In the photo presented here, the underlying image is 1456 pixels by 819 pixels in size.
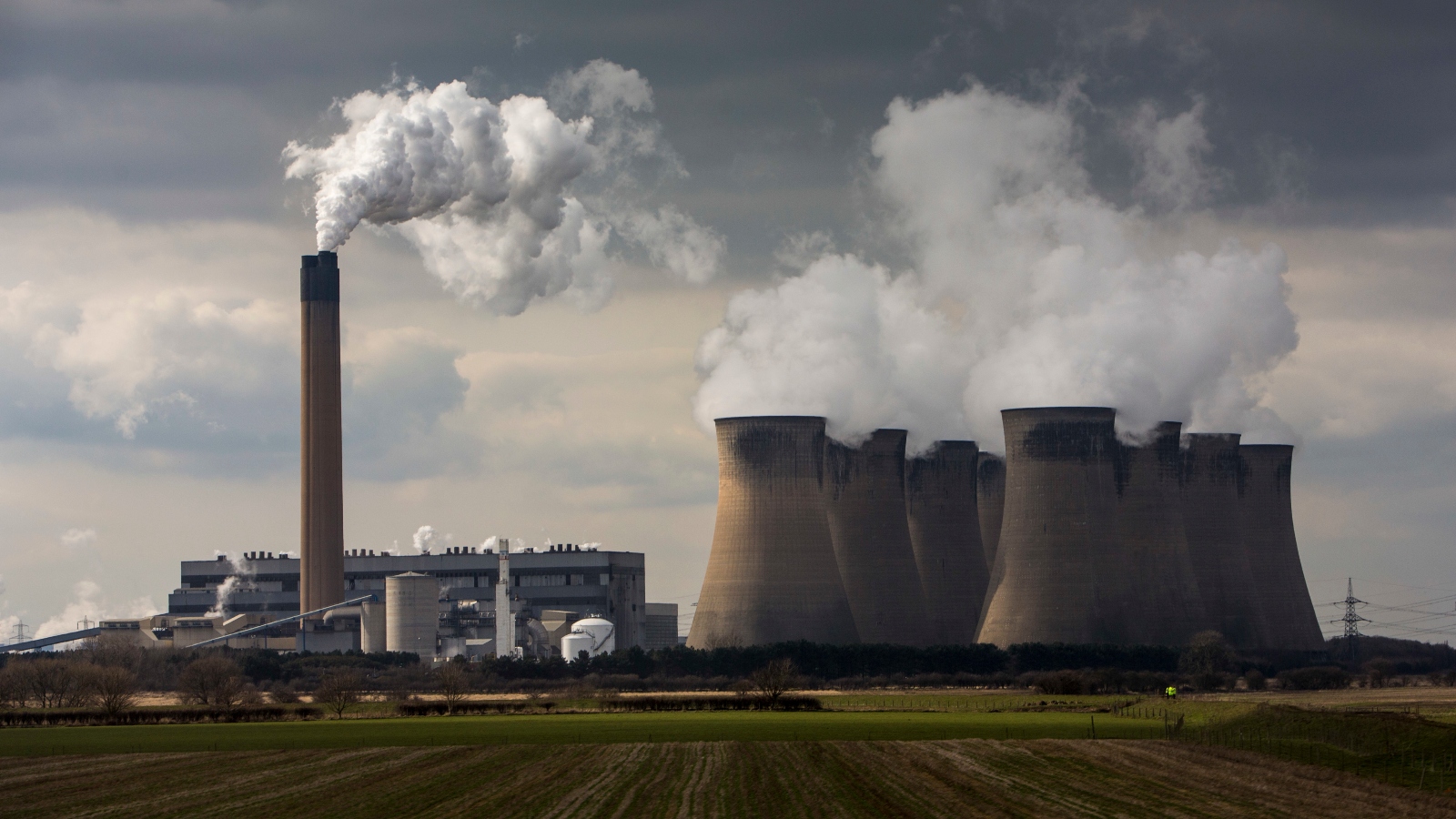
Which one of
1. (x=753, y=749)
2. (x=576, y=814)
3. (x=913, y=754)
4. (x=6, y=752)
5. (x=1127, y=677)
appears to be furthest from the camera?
(x=1127, y=677)

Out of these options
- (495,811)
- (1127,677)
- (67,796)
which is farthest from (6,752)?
(1127,677)

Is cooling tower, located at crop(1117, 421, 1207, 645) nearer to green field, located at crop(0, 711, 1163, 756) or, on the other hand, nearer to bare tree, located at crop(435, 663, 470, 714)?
green field, located at crop(0, 711, 1163, 756)

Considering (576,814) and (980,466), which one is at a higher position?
(980,466)

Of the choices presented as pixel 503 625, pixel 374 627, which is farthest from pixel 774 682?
pixel 374 627


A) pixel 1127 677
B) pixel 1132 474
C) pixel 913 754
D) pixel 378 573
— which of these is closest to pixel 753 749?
pixel 913 754

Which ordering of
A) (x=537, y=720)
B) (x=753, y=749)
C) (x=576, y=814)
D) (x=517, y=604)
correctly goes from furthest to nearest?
(x=517, y=604) < (x=537, y=720) < (x=753, y=749) < (x=576, y=814)

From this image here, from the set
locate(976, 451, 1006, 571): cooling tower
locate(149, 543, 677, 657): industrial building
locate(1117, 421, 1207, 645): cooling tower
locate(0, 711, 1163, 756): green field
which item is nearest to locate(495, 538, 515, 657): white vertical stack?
locate(149, 543, 677, 657): industrial building

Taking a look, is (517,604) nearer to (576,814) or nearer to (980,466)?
(980,466)

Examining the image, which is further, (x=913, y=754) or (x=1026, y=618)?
(x=1026, y=618)
